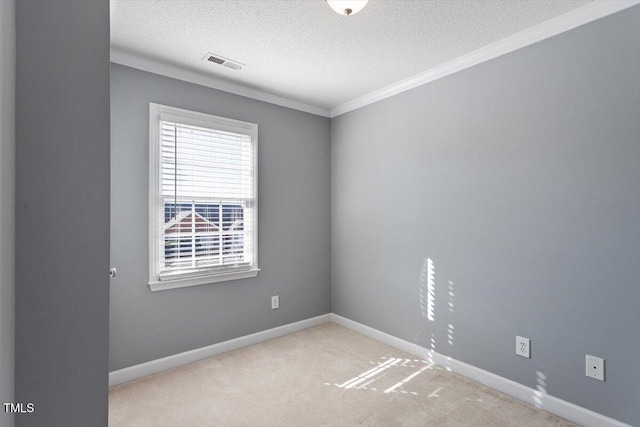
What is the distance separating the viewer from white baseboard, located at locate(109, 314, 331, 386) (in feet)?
8.18

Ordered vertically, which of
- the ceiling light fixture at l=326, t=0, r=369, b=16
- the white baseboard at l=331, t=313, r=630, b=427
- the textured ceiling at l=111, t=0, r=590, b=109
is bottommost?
the white baseboard at l=331, t=313, r=630, b=427

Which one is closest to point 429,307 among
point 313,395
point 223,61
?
point 313,395

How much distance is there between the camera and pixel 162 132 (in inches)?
106

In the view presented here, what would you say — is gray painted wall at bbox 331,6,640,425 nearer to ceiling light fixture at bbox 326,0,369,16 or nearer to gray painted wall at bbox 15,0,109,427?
ceiling light fixture at bbox 326,0,369,16

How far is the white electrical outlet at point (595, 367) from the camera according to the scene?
1921mm

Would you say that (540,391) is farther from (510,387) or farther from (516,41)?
(516,41)

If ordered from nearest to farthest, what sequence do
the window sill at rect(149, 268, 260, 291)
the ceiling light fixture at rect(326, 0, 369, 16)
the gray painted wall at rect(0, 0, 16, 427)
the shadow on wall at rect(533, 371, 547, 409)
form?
the gray painted wall at rect(0, 0, 16, 427) < the ceiling light fixture at rect(326, 0, 369, 16) < the shadow on wall at rect(533, 371, 547, 409) < the window sill at rect(149, 268, 260, 291)

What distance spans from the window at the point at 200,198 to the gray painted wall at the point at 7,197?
221cm

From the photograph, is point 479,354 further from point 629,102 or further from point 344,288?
point 629,102

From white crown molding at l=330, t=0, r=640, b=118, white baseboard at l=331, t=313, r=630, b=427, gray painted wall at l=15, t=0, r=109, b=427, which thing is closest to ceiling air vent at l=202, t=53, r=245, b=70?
white crown molding at l=330, t=0, r=640, b=118

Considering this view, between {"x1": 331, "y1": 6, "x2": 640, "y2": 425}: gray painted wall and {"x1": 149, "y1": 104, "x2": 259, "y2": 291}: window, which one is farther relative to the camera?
{"x1": 149, "y1": 104, "x2": 259, "y2": 291}: window

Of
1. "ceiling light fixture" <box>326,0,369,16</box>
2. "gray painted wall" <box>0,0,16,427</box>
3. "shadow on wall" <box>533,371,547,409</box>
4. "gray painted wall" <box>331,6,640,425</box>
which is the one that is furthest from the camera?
"shadow on wall" <box>533,371,547,409</box>

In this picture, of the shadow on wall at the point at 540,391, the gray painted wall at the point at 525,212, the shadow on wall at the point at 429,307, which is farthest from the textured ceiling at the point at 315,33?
the shadow on wall at the point at 540,391

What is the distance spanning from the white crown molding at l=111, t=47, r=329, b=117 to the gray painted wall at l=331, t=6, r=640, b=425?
925 millimetres
